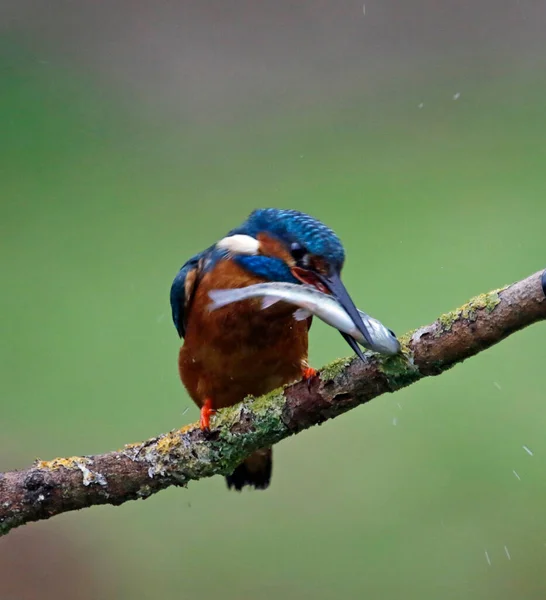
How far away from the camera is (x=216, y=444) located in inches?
62.4

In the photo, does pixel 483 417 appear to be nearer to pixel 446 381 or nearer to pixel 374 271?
pixel 446 381

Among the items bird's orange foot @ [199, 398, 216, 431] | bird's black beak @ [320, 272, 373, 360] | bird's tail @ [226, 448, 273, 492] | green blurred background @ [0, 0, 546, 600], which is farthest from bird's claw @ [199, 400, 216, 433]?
green blurred background @ [0, 0, 546, 600]

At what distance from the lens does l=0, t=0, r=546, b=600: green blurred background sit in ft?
10.3

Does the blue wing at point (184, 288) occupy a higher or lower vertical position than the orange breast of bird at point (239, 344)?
higher

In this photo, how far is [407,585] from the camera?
3.03 m

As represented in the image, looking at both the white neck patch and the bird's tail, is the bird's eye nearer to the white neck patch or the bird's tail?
the white neck patch

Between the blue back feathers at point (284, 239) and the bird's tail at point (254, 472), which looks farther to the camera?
the bird's tail at point (254, 472)

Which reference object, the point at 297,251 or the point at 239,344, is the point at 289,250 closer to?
the point at 297,251

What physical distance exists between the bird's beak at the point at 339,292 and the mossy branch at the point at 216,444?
41 millimetres

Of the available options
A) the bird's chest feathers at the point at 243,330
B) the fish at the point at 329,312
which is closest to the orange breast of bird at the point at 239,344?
the bird's chest feathers at the point at 243,330

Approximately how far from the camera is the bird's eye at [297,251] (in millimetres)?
1652

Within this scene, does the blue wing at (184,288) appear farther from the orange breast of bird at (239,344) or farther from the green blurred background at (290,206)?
the green blurred background at (290,206)

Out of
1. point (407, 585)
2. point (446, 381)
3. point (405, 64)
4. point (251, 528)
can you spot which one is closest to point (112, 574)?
point (251, 528)

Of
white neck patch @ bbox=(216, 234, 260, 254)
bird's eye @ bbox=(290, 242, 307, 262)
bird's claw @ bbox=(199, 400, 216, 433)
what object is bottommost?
bird's claw @ bbox=(199, 400, 216, 433)
